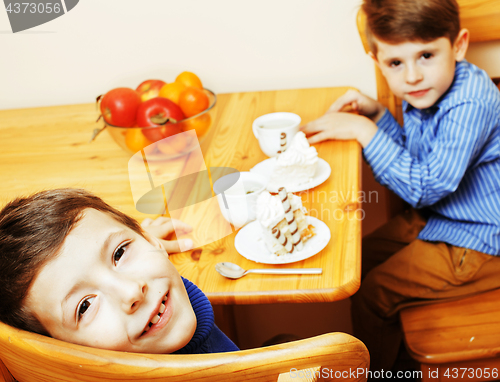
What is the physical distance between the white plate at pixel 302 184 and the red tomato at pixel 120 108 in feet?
1.11

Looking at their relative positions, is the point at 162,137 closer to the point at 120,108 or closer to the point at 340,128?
the point at 120,108

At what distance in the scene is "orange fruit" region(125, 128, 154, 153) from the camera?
1113 millimetres

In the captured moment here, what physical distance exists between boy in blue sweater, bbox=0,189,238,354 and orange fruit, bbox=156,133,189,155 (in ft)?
1.61

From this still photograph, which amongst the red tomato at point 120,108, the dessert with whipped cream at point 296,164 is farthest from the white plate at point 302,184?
the red tomato at point 120,108

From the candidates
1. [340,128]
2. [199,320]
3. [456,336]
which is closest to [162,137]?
[340,128]

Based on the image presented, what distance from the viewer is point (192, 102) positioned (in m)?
1.17

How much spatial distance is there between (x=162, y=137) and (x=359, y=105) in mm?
537

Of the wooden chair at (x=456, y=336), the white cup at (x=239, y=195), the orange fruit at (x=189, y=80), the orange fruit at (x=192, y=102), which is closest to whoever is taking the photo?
the white cup at (x=239, y=195)

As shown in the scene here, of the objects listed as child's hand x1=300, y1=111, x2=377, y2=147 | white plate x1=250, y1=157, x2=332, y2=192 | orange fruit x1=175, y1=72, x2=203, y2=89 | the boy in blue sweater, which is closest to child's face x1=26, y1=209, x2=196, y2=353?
the boy in blue sweater

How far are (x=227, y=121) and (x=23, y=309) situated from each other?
2.85ft

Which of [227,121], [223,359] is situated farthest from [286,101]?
→ [223,359]

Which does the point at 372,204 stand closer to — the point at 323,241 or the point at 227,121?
the point at 227,121

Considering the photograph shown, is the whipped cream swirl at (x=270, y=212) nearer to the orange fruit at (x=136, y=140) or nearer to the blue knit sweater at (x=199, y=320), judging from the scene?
the blue knit sweater at (x=199, y=320)

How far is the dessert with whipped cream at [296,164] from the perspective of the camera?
0.94m
